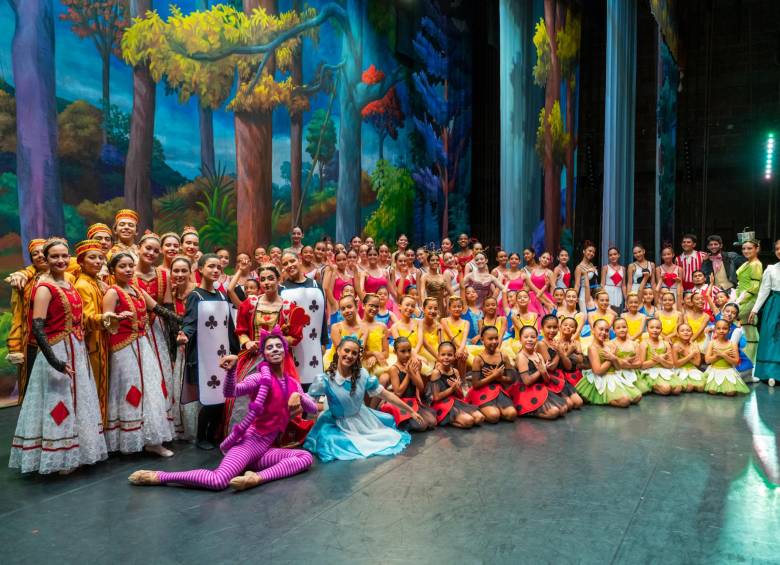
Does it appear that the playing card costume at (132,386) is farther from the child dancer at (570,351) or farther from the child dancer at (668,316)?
the child dancer at (668,316)

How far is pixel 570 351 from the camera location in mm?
5965

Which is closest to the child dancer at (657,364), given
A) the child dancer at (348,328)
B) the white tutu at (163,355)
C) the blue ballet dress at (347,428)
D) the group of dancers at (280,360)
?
the group of dancers at (280,360)

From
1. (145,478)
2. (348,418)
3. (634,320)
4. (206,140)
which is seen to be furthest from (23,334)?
(634,320)

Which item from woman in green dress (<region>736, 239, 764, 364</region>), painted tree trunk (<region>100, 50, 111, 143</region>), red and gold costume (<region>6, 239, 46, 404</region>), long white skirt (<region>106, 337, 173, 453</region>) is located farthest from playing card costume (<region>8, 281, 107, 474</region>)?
woman in green dress (<region>736, 239, 764, 364</region>)

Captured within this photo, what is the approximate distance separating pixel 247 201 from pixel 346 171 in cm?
242

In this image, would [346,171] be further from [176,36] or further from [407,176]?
[176,36]

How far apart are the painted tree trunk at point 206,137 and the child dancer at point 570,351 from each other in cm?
503

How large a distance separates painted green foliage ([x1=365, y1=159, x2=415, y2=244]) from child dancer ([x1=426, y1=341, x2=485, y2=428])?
636cm

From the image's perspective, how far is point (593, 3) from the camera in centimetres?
1425

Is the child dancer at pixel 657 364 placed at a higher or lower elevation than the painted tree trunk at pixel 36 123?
lower

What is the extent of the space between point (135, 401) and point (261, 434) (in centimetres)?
96

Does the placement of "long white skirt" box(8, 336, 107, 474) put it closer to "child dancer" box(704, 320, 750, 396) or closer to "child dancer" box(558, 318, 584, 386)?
"child dancer" box(558, 318, 584, 386)

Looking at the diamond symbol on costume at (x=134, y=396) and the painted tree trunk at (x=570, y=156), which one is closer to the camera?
the diamond symbol on costume at (x=134, y=396)

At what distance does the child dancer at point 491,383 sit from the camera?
17.2ft
